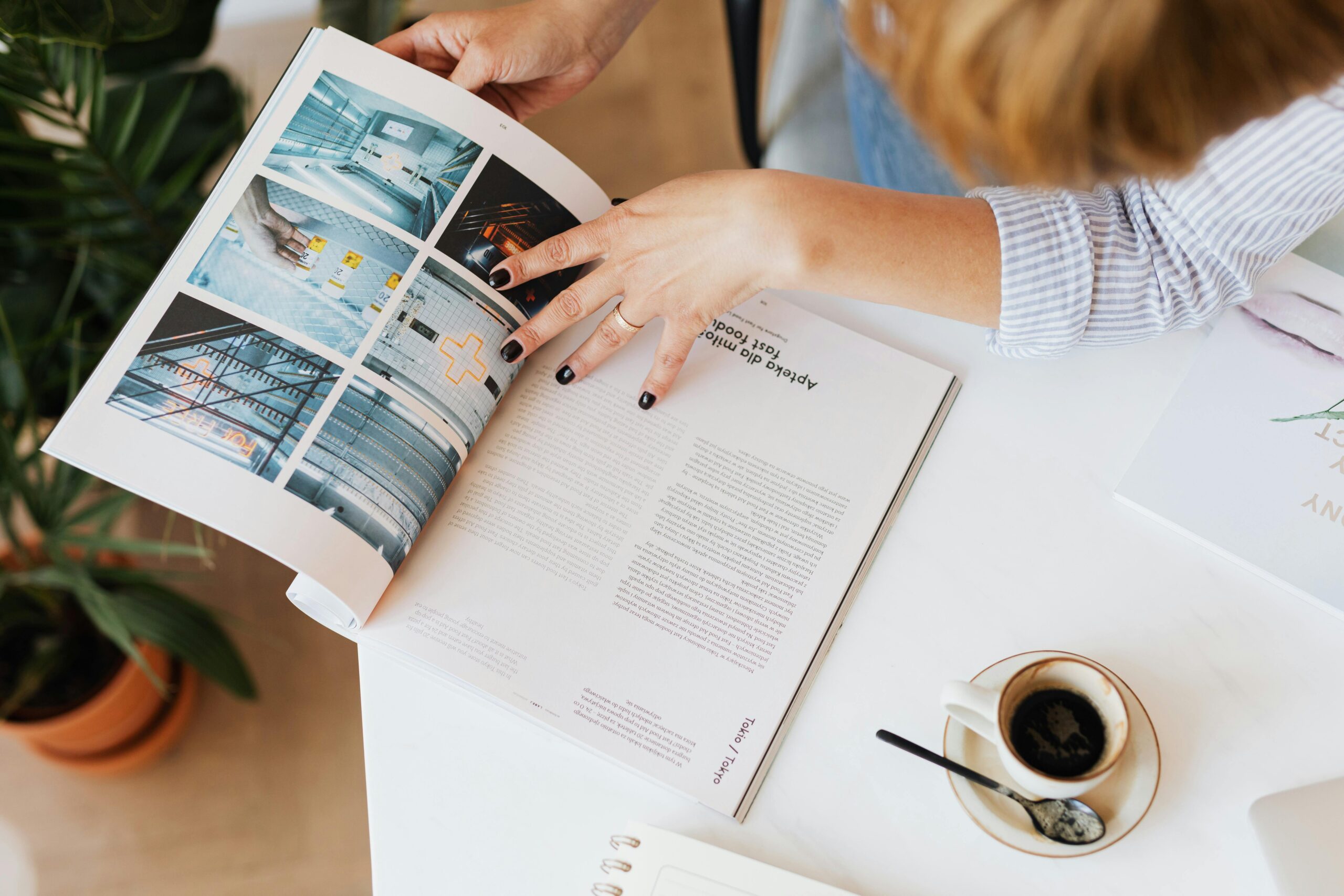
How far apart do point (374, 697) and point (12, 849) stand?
1041 millimetres

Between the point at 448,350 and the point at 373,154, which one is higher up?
the point at 373,154

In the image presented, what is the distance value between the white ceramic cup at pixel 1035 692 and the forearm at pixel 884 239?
265 mm

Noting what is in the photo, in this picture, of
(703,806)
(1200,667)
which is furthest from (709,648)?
(1200,667)

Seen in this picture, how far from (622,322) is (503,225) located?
0.12m

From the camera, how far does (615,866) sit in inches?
23.4

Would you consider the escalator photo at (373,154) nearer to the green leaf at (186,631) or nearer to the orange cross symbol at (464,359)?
the orange cross symbol at (464,359)

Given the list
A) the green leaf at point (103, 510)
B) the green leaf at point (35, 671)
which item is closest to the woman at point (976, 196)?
the green leaf at point (103, 510)

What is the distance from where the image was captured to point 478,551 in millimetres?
640

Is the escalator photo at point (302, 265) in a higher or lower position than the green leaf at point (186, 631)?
higher

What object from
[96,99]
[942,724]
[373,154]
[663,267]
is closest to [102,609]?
[96,99]

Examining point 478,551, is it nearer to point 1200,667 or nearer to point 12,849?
point 1200,667

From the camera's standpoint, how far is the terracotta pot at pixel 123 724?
119 cm

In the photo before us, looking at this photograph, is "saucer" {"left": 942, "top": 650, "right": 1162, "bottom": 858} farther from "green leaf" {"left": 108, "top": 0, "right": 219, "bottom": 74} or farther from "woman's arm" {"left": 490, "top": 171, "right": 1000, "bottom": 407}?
"green leaf" {"left": 108, "top": 0, "right": 219, "bottom": 74}

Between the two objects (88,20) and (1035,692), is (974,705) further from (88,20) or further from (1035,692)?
(88,20)
